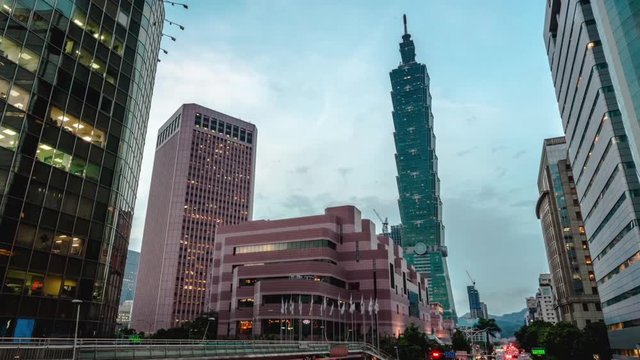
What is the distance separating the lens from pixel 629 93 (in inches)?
2243

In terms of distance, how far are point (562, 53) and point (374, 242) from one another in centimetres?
6217

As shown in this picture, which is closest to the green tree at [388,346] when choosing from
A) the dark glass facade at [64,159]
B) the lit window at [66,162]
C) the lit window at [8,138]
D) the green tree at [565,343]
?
the green tree at [565,343]

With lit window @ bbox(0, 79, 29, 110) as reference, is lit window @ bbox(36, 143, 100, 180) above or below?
below

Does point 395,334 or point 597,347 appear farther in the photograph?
point 395,334

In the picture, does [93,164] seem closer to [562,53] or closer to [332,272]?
[332,272]

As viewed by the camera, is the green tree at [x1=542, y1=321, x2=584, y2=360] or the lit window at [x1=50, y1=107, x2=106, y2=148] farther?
the green tree at [x1=542, y1=321, x2=584, y2=360]

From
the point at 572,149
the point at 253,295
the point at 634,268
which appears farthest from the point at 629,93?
the point at 253,295

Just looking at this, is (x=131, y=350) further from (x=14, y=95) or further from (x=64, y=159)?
(x=14, y=95)

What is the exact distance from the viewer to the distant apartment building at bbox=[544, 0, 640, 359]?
2311 inches

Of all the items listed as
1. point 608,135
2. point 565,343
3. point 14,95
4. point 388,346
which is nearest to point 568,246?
point 565,343

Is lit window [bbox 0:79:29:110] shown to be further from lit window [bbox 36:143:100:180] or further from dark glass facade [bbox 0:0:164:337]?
lit window [bbox 36:143:100:180]

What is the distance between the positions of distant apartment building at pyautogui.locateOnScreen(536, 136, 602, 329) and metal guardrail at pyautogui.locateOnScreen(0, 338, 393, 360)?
11639 centimetres

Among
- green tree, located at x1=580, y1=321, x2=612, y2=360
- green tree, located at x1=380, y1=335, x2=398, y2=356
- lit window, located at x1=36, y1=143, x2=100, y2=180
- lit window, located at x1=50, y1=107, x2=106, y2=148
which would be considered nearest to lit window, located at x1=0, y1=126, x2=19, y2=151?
lit window, located at x1=36, y1=143, x2=100, y2=180

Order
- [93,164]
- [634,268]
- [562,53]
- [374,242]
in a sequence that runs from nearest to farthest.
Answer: [93,164]
[634,268]
[562,53]
[374,242]
